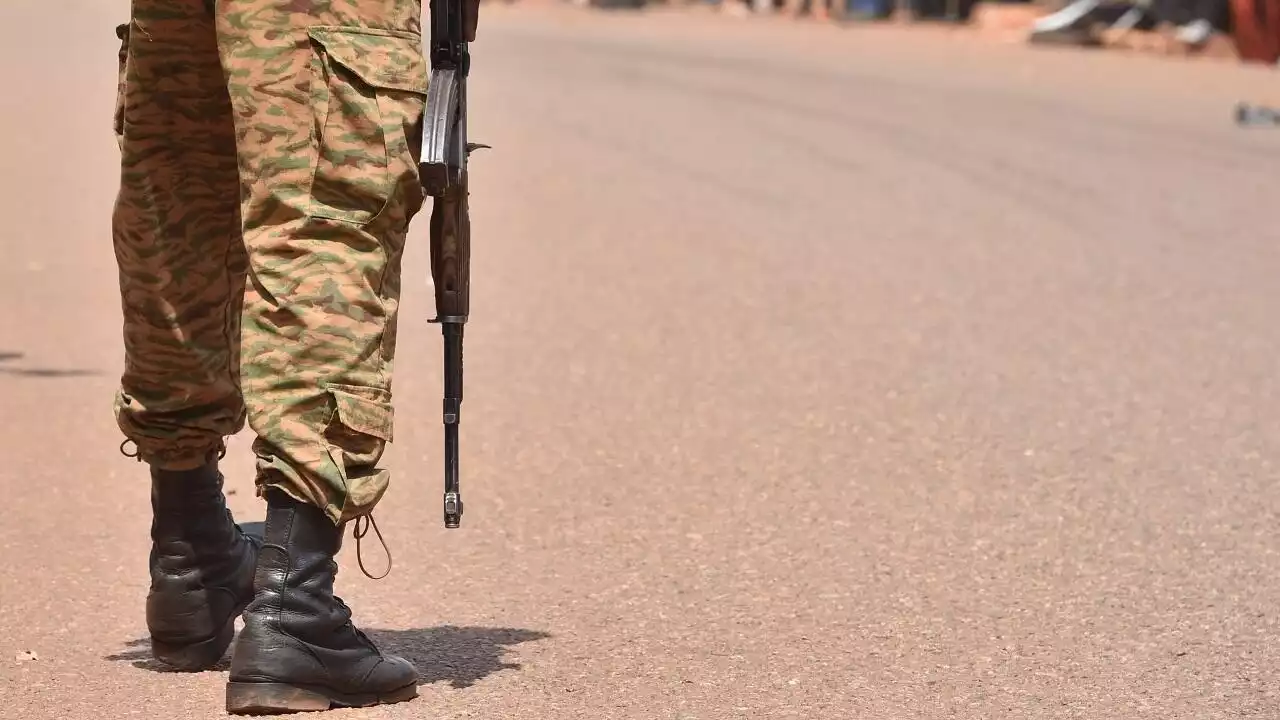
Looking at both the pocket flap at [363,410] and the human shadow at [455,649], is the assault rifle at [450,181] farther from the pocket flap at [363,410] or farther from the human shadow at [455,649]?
the human shadow at [455,649]

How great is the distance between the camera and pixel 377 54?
305 cm

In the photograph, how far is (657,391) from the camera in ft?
20.9

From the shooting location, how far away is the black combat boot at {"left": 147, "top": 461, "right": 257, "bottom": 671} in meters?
3.52

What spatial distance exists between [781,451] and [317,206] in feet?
8.72

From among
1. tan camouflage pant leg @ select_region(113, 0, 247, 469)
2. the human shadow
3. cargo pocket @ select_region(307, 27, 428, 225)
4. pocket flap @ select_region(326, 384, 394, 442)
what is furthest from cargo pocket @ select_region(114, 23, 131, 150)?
the human shadow

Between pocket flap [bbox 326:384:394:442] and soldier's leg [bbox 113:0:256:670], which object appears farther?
soldier's leg [bbox 113:0:256:670]

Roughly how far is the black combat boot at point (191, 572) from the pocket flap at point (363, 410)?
572mm

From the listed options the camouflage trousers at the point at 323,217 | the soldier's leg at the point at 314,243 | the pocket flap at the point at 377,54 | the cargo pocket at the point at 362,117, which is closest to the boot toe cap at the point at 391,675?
the soldier's leg at the point at 314,243

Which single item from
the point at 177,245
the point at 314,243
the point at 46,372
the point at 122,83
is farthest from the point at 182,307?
the point at 46,372

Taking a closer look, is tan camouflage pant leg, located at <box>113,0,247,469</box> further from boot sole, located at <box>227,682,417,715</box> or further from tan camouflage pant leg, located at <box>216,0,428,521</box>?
boot sole, located at <box>227,682,417,715</box>

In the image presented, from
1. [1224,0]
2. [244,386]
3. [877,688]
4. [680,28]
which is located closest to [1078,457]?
[877,688]

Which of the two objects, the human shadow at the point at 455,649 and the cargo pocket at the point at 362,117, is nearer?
the cargo pocket at the point at 362,117

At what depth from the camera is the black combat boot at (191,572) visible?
3516 mm

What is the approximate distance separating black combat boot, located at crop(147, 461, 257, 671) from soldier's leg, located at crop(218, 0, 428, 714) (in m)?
0.41
